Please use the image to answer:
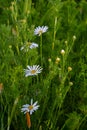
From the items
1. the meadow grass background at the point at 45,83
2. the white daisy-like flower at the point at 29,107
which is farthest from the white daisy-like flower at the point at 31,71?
the white daisy-like flower at the point at 29,107

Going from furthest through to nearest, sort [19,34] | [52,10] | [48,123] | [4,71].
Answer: [52,10], [19,34], [4,71], [48,123]

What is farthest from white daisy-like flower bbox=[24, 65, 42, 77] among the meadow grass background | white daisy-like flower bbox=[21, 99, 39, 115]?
white daisy-like flower bbox=[21, 99, 39, 115]

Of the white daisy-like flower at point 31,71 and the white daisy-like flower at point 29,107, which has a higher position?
the white daisy-like flower at point 31,71

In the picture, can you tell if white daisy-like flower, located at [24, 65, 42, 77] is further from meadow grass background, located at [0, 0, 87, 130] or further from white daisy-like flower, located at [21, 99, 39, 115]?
white daisy-like flower, located at [21, 99, 39, 115]

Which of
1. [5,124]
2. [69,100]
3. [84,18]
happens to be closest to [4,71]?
[5,124]

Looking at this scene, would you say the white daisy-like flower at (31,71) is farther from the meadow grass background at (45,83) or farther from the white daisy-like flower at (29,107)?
the white daisy-like flower at (29,107)

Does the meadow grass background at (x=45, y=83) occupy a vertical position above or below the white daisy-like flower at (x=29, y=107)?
above

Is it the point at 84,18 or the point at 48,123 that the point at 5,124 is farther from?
the point at 84,18

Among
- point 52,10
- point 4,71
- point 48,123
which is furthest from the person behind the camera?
point 52,10

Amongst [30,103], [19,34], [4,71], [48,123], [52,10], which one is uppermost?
[52,10]

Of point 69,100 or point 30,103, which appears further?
point 69,100

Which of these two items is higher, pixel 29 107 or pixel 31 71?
pixel 31 71
